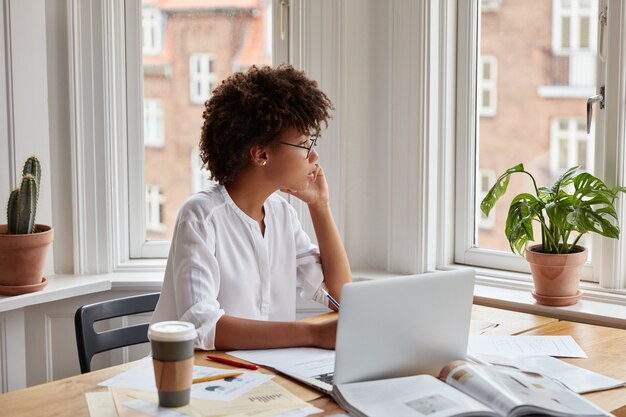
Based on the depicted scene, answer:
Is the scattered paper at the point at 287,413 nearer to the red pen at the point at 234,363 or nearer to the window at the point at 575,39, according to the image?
the red pen at the point at 234,363

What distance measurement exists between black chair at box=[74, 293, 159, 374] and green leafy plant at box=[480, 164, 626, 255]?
3.59 feet

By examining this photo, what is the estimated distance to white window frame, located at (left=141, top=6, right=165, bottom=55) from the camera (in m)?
2.96

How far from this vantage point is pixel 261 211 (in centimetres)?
220

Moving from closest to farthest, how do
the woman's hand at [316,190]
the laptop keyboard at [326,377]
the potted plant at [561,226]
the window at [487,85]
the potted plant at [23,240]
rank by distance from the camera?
the laptop keyboard at [326,377] < the woman's hand at [316,190] < the potted plant at [561,226] < the potted plant at [23,240] < the window at [487,85]

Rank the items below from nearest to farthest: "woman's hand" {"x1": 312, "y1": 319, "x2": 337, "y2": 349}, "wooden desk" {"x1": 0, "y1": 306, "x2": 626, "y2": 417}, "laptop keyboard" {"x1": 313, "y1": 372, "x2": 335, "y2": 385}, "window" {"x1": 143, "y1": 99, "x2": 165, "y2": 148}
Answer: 1. "wooden desk" {"x1": 0, "y1": 306, "x2": 626, "y2": 417}
2. "laptop keyboard" {"x1": 313, "y1": 372, "x2": 335, "y2": 385}
3. "woman's hand" {"x1": 312, "y1": 319, "x2": 337, "y2": 349}
4. "window" {"x1": 143, "y1": 99, "x2": 165, "y2": 148}

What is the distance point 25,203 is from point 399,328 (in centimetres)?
140

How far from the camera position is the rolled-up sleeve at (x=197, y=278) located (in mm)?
1861

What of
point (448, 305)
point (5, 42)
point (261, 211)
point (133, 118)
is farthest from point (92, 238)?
point (448, 305)

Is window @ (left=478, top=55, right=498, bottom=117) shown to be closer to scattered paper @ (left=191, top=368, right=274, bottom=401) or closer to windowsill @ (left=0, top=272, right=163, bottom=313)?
windowsill @ (left=0, top=272, right=163, bottom=313)

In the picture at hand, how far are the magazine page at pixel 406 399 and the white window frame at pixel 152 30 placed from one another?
1.79 meters

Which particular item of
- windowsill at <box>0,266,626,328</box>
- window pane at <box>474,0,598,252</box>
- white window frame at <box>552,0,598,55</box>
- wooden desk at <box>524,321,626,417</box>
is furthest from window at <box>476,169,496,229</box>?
wooden desk at <box>524,321,626,417</box>

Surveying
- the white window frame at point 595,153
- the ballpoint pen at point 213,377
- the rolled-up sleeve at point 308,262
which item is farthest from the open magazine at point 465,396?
the white window frame at point 595,153

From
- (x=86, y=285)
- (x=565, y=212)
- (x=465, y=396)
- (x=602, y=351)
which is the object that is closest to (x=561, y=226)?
(x=565, y=212)

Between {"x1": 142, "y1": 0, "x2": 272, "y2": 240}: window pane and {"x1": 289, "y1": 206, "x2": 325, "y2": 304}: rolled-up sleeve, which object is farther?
{"x1": 142, "y1": 0, "x2": 272, "y2": 240}: window pane
